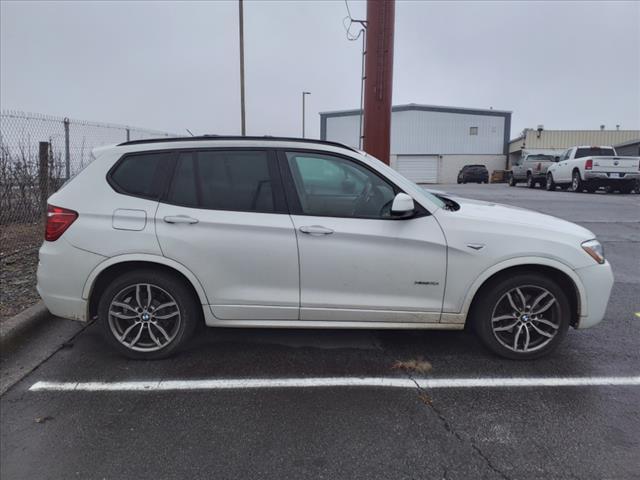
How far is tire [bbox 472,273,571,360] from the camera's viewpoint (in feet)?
11.9

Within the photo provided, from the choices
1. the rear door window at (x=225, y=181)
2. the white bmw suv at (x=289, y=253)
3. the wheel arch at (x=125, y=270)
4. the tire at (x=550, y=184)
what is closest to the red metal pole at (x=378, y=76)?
the white bmw suv at (x=289, y=253)

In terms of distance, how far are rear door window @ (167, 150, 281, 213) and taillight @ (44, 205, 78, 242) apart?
75 centimetres

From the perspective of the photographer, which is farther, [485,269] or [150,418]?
[485,269]

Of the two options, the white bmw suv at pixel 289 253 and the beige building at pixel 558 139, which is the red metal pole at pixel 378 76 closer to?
the white bmw suv at pixel 289 253

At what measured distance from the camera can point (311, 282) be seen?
3586 millimetres

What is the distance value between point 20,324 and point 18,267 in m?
2.36

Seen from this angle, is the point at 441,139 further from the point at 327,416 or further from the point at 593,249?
the point at 327,416

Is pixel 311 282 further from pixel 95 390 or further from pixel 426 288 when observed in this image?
pixel 95 390

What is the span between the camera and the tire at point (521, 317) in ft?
11.9

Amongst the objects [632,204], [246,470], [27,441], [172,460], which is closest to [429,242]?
[246,470]

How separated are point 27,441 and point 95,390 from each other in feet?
1.97

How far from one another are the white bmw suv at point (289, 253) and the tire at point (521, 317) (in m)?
0.01

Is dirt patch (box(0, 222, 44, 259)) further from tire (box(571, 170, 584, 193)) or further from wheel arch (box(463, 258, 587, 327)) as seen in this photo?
tire (box(571, 170, 584, 193))

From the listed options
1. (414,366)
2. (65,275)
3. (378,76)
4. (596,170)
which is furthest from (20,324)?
(596,170)
